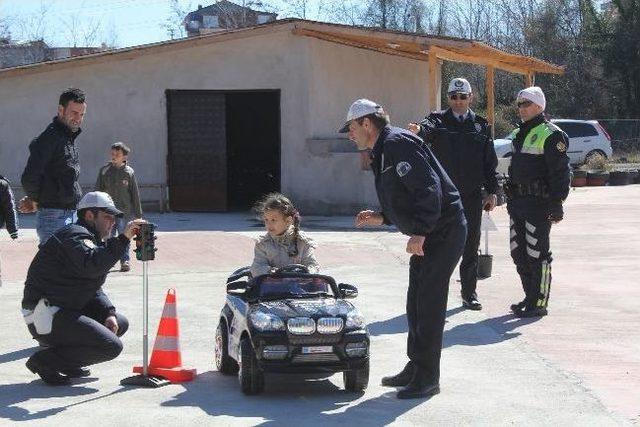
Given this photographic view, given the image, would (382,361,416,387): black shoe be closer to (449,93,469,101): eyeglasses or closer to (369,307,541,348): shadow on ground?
(369,307,541,348): shadow on ground

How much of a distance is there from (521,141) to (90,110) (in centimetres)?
1256

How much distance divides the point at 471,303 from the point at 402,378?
3423 mm

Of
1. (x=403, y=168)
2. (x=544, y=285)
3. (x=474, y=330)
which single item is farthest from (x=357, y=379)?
(x=544, y=285)

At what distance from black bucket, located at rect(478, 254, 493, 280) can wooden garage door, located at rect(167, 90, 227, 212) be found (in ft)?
32.9

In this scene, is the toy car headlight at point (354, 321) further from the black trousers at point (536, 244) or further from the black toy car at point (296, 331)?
the black trousers at point (536, 244)

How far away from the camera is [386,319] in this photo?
34.7 feet

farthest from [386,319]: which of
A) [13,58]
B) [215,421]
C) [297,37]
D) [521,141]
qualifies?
[13,58]

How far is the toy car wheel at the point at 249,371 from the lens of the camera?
7465mm

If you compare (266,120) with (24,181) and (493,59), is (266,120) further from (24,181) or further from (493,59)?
(24,181)

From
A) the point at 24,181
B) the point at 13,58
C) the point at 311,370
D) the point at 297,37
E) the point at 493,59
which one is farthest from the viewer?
the point at 13,58

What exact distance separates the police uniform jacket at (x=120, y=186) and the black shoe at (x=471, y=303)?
4873 mm

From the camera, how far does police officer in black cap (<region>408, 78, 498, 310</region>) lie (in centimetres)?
1056

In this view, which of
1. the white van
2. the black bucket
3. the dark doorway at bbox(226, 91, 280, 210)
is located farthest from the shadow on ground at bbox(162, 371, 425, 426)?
the white van

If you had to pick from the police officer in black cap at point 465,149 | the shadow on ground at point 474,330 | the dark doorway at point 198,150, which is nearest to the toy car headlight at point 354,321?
the shadow on ground at point 474,330
